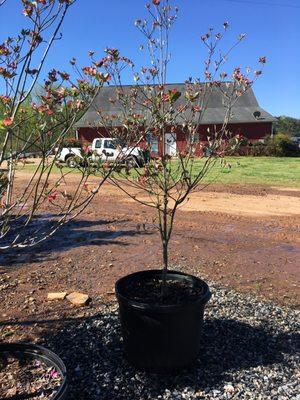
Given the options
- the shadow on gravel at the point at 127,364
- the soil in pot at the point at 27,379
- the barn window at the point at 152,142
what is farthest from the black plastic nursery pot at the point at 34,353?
the barn window at the point at 152,142

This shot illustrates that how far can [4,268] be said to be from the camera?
6.19m

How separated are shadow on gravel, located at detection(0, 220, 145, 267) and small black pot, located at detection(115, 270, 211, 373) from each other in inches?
129

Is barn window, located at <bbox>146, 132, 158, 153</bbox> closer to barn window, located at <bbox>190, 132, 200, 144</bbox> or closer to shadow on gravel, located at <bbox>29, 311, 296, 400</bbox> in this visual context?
barn window, located at <bbox>190, 132, 200, 144</bbox>

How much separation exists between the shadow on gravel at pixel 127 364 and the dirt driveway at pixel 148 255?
22.0 inches

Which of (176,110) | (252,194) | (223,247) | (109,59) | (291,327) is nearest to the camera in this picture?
(109,59)

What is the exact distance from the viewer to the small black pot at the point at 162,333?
11.2 feet

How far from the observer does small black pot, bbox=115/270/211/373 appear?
3.40 m

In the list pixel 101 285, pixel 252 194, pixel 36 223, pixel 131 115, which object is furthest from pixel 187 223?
pixel 131 115

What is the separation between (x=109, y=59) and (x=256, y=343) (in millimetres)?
2556

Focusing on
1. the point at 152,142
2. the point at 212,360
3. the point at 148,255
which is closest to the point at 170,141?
the point at 152,142

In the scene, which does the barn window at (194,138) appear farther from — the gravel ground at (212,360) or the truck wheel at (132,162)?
the gravel ground at (212,360)

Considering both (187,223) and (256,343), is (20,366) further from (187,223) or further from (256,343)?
(187,223)

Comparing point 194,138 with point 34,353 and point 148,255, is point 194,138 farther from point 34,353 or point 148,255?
point 148,255

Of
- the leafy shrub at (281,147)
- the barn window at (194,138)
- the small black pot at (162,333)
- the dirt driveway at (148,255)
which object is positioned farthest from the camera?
the leafy shrub at (281,147)
